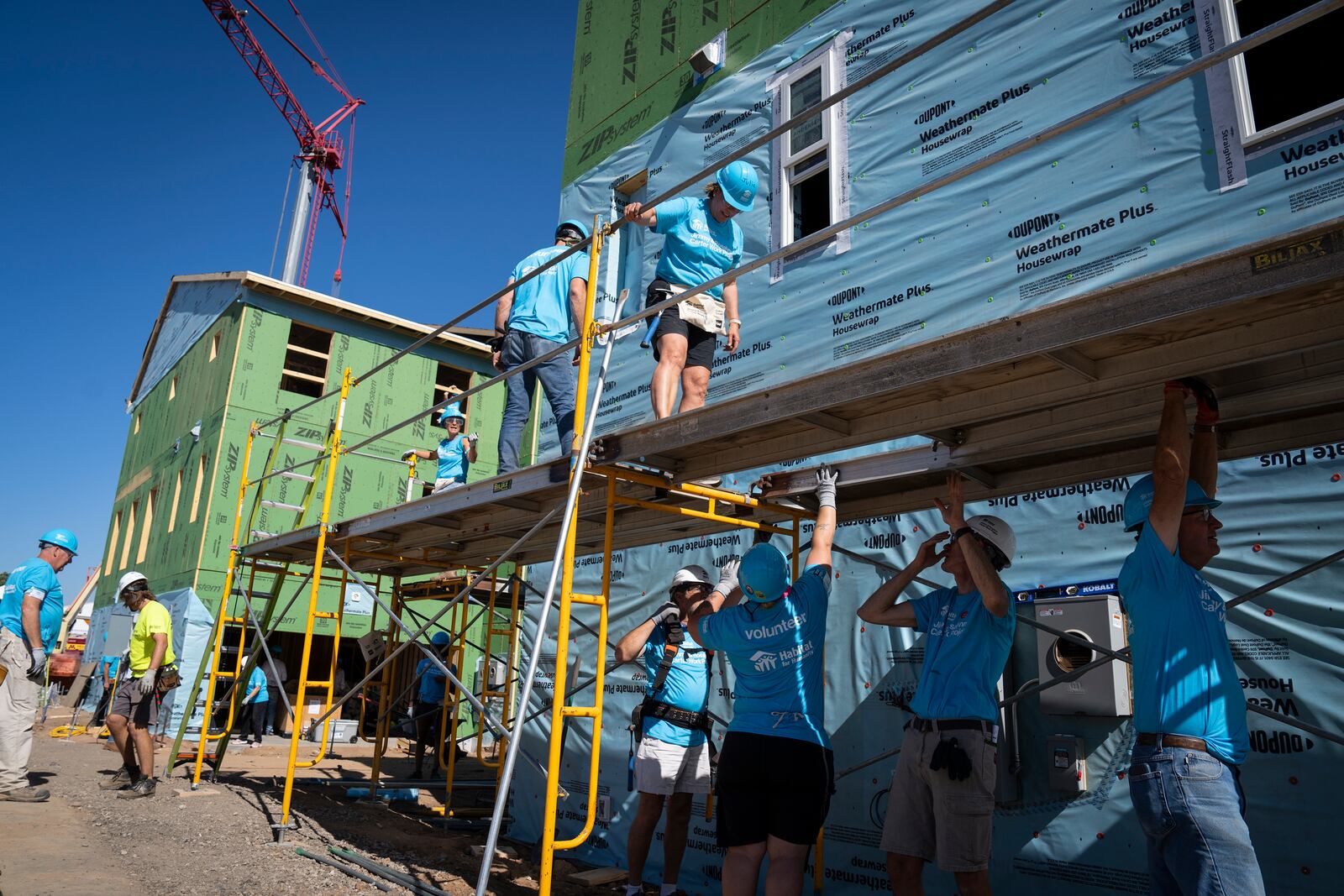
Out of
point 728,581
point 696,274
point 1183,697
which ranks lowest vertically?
point 1183,697

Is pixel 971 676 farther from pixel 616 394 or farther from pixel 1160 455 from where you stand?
pixel 616 394

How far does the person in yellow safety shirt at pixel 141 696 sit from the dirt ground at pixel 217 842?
25 cm

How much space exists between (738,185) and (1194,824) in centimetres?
400

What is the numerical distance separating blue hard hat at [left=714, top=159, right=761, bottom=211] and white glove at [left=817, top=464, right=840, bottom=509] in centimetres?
180

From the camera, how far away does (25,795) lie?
7418 millimetres

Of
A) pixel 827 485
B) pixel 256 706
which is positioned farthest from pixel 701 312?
pixel 256 706

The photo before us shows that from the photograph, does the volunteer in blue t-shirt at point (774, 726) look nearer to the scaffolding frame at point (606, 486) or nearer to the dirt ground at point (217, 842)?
the scaffolding frame at point (606, 486)

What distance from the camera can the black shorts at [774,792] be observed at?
334 centimetres

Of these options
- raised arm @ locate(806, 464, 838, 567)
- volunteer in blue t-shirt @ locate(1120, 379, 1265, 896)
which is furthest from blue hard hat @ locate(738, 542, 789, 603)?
volunteer in blue t-shirt @ locate(1120, 379, 1265, 896)

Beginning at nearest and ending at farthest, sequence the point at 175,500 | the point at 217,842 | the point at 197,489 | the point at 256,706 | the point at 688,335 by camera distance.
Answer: the point at 688,335, the point at 217,842, the point at 256,706, the point at 197,489, the point at 175,500

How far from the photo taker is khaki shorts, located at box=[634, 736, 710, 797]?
5285 millimetres

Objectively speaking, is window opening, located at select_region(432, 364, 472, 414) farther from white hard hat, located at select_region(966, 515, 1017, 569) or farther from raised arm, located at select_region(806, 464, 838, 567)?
white hard hat, located at select_region(966, 515, 1017, 569)

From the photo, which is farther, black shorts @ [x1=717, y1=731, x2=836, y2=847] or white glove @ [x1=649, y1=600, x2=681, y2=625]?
white glove @ [x1=649, y1=600, x2=681, y2=625]

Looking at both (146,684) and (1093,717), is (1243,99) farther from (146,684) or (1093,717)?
(146,684)
